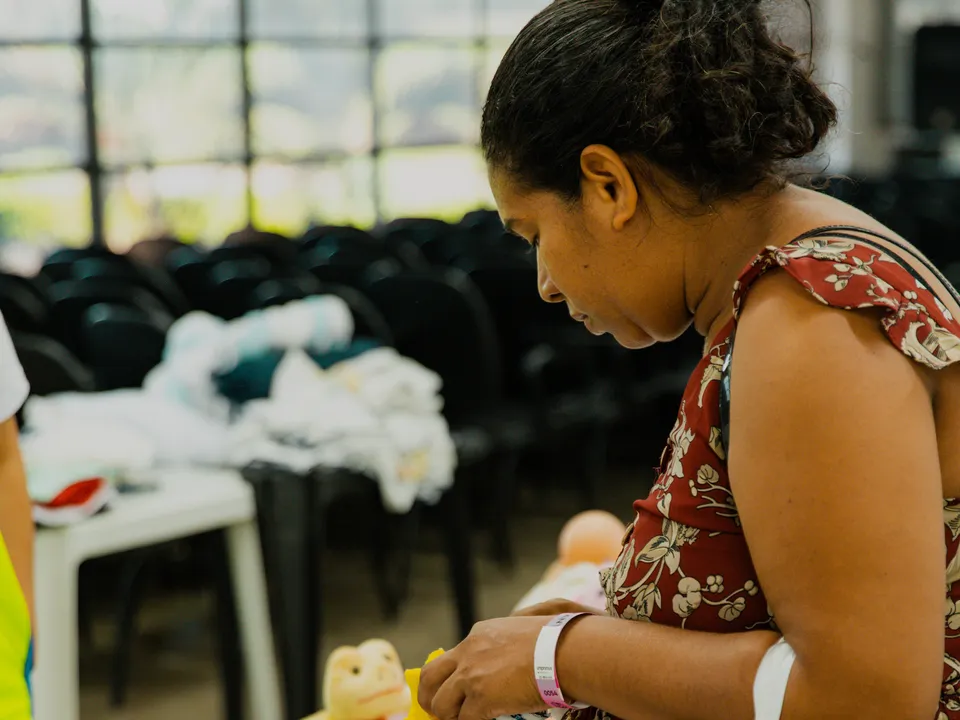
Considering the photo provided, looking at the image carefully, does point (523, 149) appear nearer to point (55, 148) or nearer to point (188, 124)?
point (55, 148)

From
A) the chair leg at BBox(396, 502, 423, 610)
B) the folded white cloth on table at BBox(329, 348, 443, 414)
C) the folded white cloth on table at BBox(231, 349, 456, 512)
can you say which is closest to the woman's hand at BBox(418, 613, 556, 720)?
the folded white cloth on table at BBox(231, 349, 456, 512)

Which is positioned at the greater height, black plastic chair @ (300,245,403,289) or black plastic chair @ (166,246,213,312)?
black plastic chair @ (300,245,403,289)

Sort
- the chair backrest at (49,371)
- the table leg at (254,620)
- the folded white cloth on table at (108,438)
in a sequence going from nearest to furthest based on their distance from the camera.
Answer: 1. the folded white cloth on table at (108,438)
2. the table leg at (254,620)
3. the chair backrest at (49,371)

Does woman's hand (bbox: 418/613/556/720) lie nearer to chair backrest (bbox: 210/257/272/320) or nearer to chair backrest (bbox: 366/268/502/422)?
chair backrest (bbox: 366/268/502/422)

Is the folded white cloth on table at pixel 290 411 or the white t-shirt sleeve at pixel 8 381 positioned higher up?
the white t-shirt sleeve at pixel 8 381

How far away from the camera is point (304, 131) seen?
8195 millimetres

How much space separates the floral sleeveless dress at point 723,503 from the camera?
0.91m

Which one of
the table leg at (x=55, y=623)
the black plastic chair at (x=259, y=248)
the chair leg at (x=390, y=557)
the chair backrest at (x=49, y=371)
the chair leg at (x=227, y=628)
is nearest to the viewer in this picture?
the table leg at (x=55, y=623)

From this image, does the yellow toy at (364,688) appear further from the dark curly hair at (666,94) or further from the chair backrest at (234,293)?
the chair backrest at (234,293)

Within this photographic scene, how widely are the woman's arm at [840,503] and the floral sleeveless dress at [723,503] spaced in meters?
0.02

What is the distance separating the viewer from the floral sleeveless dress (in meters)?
0.91

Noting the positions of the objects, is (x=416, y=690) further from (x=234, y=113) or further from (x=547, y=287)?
(x=234, y=113)

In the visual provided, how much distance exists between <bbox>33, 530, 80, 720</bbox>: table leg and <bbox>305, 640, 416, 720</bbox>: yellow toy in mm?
762

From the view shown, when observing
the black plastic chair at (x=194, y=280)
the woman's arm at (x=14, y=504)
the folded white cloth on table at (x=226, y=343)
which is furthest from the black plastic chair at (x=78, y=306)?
the woman's arm at (x=14, y=504)
